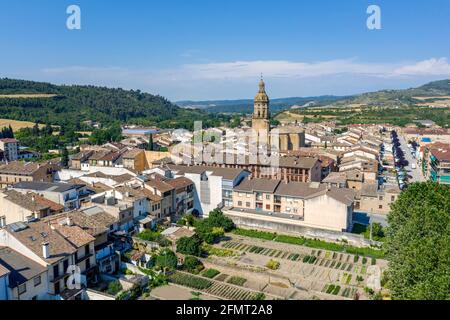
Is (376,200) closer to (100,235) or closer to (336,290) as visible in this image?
(336,290)

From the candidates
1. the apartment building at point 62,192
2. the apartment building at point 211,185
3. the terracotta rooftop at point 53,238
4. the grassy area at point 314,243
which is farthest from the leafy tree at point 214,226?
the apartment building at point 62,192

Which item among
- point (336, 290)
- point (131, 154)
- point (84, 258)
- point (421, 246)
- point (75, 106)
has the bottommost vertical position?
point (336, 290)

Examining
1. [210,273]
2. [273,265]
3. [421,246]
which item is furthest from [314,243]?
[421,246]

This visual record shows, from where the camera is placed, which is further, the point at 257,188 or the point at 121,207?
the point at 257,188

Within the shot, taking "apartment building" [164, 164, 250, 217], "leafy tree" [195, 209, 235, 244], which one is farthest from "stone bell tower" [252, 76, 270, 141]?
"leafy tree" [195, 209, 235, 244]
